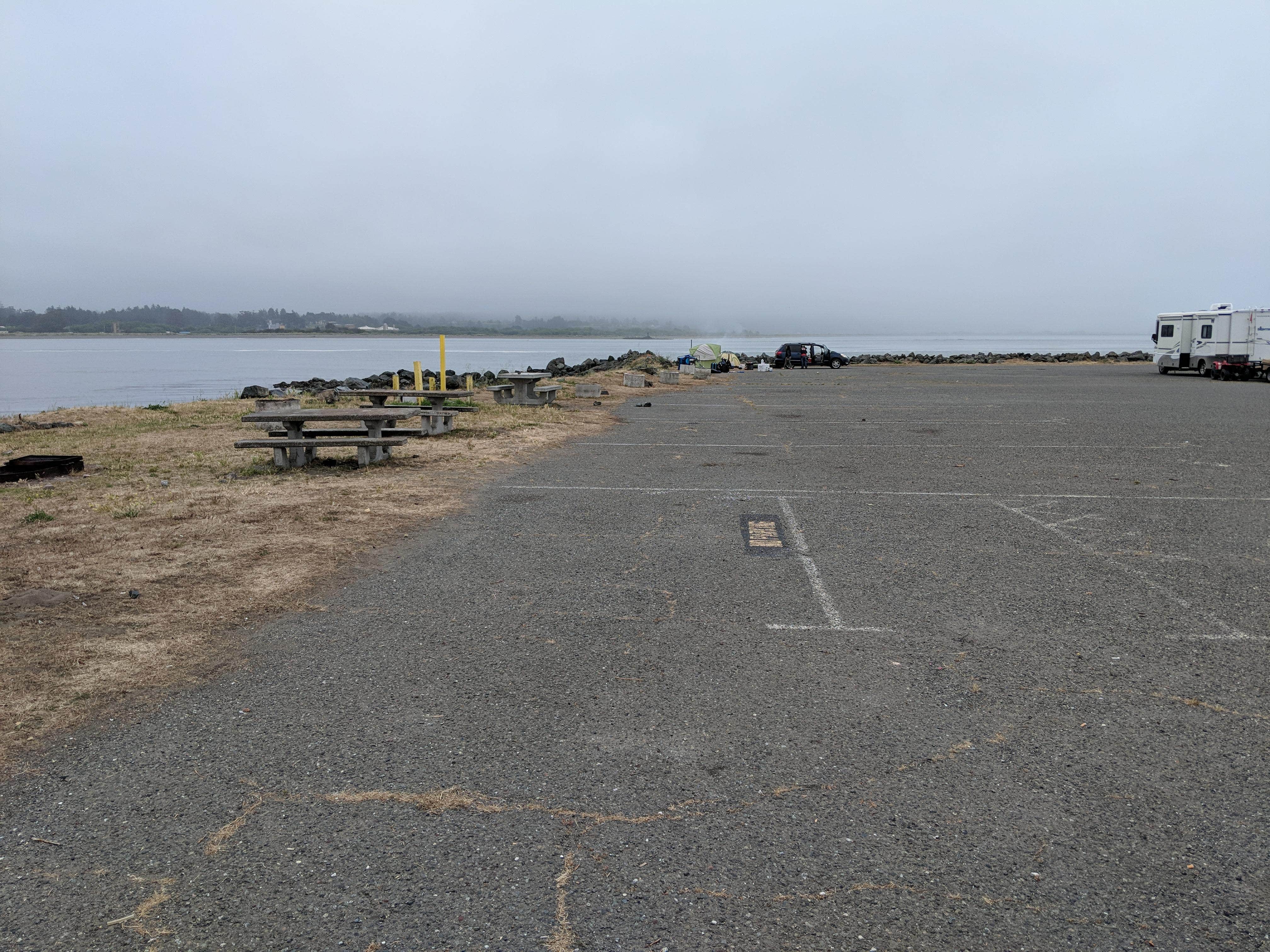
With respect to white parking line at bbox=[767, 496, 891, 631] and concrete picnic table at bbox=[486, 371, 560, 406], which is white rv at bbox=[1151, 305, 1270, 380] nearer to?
concrete picnic table at bbox=[486, 371, 560, 406]

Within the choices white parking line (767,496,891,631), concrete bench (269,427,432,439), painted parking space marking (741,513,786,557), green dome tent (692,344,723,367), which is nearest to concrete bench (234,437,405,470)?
concrete bench (269,427,432,439)

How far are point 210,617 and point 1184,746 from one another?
5149 mm

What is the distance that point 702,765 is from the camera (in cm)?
330

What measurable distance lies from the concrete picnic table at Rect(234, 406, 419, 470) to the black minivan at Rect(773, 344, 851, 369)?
4264 centimetres

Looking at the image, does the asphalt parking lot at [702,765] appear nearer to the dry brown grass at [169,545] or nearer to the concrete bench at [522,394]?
the dry brown grass at [169,545]

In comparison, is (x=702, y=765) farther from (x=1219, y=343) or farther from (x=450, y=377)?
(x=1219, y=343)

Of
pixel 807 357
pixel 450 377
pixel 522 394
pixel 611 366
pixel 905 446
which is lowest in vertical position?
pixel 905 446

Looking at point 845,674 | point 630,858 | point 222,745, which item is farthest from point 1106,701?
point 222,745

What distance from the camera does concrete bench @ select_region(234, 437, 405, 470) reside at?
9.94 meters

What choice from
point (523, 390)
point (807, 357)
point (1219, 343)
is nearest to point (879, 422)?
point (523, 390)

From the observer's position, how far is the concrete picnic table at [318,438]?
998cm

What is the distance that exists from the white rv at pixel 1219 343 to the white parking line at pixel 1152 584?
112 ft

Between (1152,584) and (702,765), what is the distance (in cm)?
418

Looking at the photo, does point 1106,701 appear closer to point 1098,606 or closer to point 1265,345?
point 1098,606
